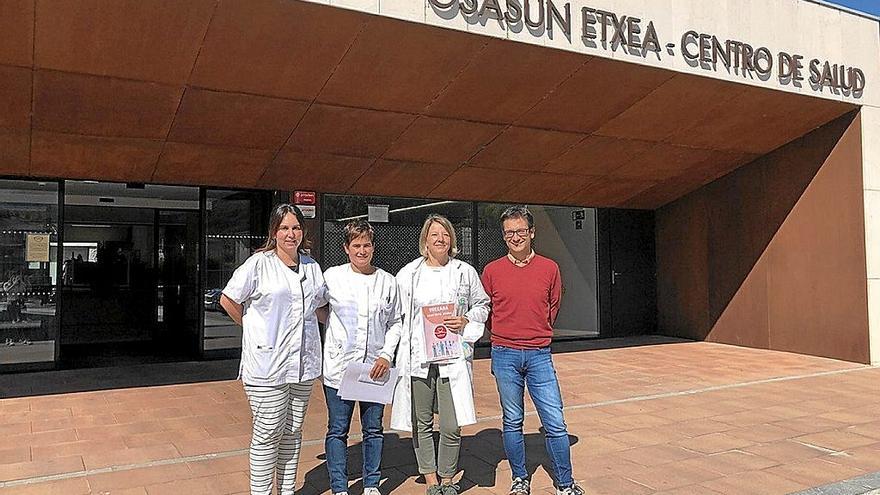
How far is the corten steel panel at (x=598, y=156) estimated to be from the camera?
9.30m

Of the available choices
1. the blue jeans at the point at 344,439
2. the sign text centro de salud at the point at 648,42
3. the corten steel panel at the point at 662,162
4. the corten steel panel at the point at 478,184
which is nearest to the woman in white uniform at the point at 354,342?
the blue jeans at the point at 344,439

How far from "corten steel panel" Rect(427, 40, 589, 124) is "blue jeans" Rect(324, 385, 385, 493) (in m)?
4.32

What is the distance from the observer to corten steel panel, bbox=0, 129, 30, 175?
7121 mm

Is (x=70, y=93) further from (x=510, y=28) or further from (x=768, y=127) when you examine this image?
(x=768, y=127)

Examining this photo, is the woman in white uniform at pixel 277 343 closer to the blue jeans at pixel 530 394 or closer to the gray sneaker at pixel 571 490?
the blue jeans at pixel 530 394

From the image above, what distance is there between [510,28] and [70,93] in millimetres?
4426

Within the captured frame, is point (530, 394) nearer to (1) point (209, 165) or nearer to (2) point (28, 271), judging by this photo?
(1) point (209, 165)

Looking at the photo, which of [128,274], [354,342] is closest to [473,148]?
[354,342]

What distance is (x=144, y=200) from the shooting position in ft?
39.3

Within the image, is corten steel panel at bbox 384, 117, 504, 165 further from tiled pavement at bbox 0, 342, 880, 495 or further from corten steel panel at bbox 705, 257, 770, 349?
corten steel panel at bbox 705, 257, 770, 349

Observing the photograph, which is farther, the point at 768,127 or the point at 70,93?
the point at 768,127

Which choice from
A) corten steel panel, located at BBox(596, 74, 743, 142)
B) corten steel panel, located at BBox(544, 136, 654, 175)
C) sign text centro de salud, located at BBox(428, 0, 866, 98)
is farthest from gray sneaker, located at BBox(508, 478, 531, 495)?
corten steel panel, located at BBox(544, 136, 654, 175)

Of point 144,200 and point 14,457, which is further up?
point 144,200

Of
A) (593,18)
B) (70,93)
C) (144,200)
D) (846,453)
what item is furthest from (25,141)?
(846,453)
